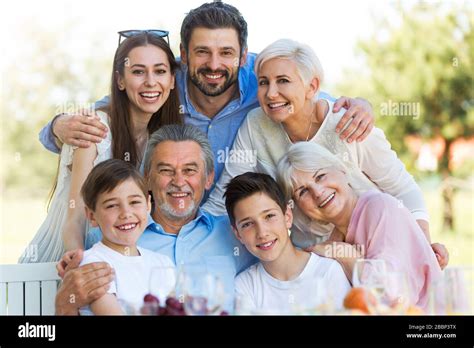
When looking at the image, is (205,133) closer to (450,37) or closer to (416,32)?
(416,32)

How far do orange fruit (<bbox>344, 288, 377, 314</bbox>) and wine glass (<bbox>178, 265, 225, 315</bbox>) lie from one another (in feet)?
2.23

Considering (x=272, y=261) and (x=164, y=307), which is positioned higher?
(x=272, y=261)

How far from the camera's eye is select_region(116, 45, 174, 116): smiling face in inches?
185

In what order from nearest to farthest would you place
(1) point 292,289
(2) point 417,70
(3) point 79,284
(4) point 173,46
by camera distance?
(3) point 79,284 < (1) point 292,289 < (4) point 173,46 < (2) point 417,70

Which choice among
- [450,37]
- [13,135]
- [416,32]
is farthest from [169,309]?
[450,37]

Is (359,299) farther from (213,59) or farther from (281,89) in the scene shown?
(213,59)

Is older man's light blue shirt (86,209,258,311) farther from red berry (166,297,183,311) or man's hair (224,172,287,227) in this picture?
red berry (166,297,183,311)

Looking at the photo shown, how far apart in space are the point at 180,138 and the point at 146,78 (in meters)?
0.38

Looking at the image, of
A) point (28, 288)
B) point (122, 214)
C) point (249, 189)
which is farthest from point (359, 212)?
point (28, 288)

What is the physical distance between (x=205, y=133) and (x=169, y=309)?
1.04 m

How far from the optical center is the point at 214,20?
15.5ft

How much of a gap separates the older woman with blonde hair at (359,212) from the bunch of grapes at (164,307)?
2.65ft

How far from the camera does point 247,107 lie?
490 centimetres

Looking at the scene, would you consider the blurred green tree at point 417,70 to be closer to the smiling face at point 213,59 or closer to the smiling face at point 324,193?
the smiling face at point 324,193
